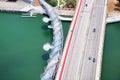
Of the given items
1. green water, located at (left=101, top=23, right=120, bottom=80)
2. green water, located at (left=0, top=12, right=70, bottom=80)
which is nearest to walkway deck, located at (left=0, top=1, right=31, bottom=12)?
green water, located at (left=0, top=12, right=70, bottom=80)

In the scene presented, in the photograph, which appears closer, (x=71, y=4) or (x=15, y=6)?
(x=71, y=4)

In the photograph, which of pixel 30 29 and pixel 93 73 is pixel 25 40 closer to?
pixel 30 29

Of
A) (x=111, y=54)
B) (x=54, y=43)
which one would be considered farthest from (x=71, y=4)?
(x=111, y=54)

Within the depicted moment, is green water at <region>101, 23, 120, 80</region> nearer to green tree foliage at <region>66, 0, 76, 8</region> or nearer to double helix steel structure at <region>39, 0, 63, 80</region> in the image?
double helix steel structure at <region>39, 0, 63, 80</region>

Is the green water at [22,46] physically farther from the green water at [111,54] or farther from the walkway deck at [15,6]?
the green water at [111,54]

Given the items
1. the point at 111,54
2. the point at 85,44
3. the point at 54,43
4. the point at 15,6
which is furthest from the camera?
the point at 15,6

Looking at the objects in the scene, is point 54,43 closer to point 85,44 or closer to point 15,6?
point 85,44
